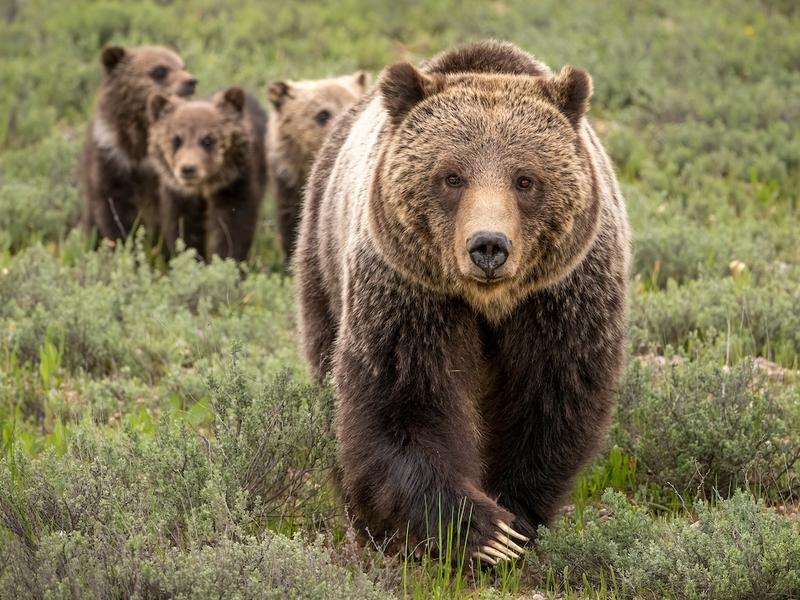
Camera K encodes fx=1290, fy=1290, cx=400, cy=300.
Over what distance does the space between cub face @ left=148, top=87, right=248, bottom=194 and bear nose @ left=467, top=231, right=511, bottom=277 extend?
5790 millimetres

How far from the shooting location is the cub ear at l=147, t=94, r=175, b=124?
9969mm

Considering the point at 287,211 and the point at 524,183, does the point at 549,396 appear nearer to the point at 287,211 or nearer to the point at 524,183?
the point at 524,183

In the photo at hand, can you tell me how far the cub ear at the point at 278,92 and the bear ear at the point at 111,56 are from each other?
125 centimetres

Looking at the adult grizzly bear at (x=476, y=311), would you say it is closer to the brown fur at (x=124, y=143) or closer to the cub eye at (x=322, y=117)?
the brown fur at (x=124, y=143)

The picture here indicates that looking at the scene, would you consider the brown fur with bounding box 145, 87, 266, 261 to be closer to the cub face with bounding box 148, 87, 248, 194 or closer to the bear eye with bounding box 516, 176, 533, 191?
the cub face with bounding box 148, 87, 248, 194

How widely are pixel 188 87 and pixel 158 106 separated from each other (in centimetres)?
48

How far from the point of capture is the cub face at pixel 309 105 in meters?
10.2

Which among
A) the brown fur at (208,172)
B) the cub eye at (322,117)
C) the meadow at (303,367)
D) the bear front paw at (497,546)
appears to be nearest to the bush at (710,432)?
the meadow at (303,367)

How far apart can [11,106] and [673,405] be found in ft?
26.1

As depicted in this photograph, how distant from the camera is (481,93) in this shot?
14.4 feet

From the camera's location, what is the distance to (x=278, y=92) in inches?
415

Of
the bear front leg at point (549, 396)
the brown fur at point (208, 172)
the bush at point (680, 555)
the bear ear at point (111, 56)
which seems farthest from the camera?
the bear ear at point (111, 56)

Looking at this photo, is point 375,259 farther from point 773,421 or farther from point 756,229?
point 756,229

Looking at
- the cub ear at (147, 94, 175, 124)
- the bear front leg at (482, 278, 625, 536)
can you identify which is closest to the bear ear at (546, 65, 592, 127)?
the bear front leg at (482, 278, 625, 536)
